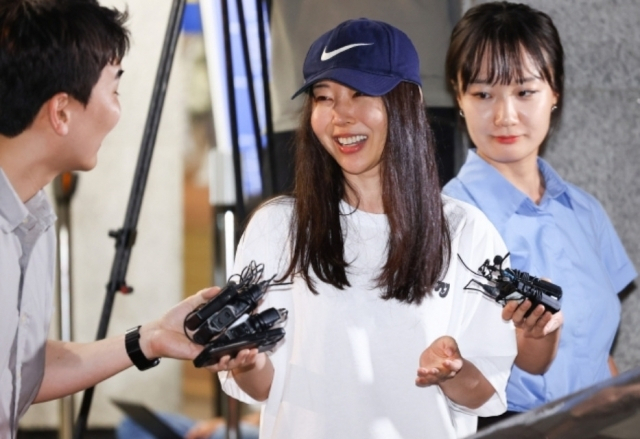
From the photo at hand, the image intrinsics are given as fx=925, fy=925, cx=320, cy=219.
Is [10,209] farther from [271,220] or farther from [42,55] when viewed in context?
[271,220]

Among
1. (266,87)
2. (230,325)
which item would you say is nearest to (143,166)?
(266,87)

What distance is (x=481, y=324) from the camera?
1940mm

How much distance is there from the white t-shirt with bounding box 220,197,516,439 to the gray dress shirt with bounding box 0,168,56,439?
1.29 feet

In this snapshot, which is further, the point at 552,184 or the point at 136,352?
the point at 552,184

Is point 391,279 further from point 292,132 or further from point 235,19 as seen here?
point 235,19

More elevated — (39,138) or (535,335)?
(39,138)

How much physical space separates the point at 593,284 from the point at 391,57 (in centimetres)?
82

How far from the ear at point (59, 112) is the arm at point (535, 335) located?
0.93 metres

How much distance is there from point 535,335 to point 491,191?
466mm

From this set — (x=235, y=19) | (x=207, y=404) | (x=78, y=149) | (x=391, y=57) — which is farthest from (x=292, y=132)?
(x=207, y=404)

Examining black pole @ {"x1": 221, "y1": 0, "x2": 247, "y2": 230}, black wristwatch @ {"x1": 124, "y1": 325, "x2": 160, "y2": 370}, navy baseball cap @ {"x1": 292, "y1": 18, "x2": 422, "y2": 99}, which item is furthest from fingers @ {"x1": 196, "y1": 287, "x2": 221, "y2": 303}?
black pole @ {"x1": 221, "y1": 0, "x2": 247, "y2": 230}

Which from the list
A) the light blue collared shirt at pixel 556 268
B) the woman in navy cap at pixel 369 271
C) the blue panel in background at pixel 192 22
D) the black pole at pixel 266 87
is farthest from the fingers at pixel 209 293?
the blue panel in background at pixel 192 22

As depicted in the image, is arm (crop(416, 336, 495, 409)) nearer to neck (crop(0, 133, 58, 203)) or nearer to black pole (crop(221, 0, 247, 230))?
neck (crop(0, 133, 58, 203))

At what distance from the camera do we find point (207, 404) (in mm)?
5574
